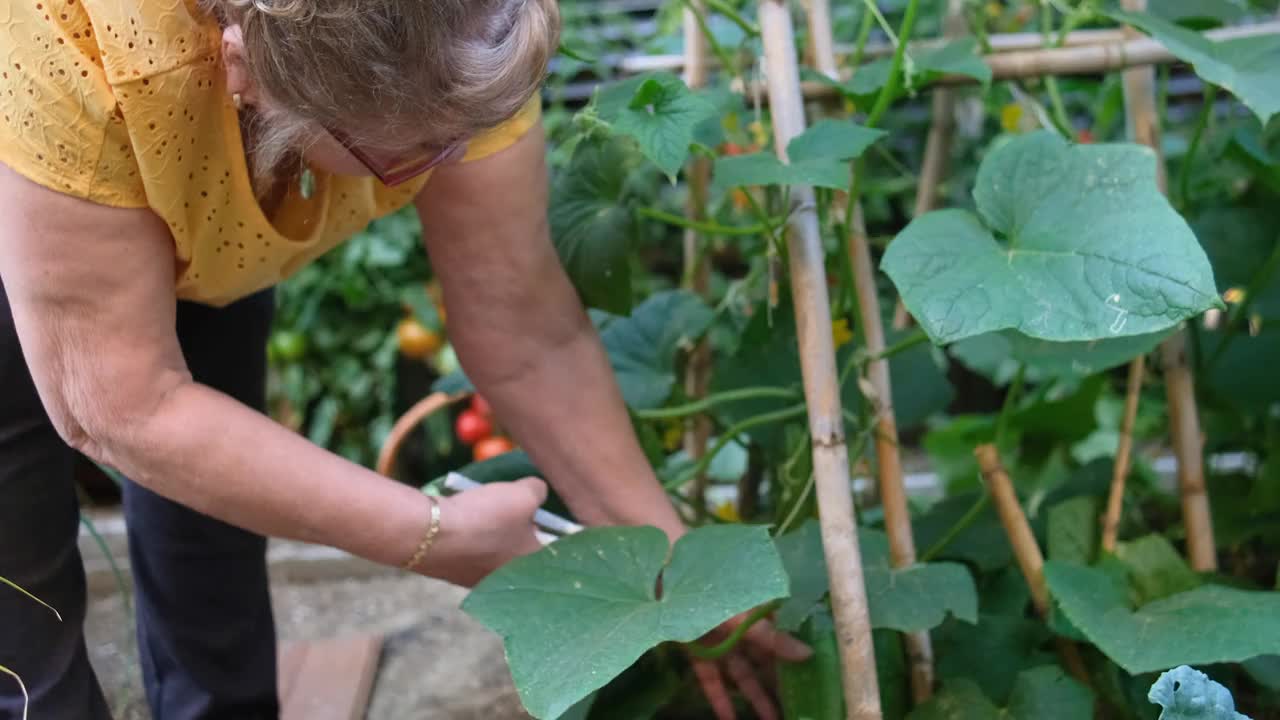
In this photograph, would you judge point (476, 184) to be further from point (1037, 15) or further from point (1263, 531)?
point (1037, 15)

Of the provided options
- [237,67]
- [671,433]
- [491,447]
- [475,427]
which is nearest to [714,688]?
[671,433]

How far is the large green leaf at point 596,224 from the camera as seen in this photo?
118cm

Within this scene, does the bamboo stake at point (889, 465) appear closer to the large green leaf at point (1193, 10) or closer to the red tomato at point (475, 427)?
the large green leaf at point (1193, 10)

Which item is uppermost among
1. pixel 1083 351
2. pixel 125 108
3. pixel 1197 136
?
pixel 125 108

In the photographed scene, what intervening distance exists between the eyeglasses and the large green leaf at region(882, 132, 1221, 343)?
0.33 meters

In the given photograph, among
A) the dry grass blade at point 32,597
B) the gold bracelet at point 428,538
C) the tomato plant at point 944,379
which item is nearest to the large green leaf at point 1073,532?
the tomato plant at point 944,379

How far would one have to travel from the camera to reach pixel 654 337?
4.65 feet

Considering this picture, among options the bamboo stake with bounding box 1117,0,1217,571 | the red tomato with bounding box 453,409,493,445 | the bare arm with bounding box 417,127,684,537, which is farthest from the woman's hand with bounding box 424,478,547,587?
the red tomato with bounding box 453,409,493,445

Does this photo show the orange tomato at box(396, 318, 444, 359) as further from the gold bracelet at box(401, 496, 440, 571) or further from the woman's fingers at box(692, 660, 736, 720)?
the gold bracelet at box(401, 496, 440, 571)

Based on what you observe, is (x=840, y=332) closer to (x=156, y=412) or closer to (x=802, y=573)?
(x=802, y=573)

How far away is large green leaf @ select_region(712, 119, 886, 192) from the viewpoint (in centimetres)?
96

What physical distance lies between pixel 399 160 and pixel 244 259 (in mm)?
196

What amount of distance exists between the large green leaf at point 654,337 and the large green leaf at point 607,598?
1.38ft

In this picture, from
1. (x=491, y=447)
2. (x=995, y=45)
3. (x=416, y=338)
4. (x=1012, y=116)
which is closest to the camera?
(x=995, y=45)
